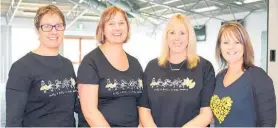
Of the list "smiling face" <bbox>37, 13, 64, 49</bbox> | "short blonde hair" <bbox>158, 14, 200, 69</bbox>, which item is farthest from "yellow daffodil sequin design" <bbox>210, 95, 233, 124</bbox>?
"smiling face" <bbox>37, 13, 64, 49</bbox>

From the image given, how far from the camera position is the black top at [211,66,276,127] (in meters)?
1.41

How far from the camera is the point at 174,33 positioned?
1.64m

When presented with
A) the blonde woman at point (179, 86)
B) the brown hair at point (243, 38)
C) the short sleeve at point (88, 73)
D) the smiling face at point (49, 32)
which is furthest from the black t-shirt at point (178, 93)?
the smiling face at point (49, 32)

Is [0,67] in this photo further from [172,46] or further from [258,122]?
[258,122]

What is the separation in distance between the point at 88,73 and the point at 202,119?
66 centimetres

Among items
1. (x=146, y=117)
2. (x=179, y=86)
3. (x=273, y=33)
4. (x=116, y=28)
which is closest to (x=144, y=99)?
(x=146, y=117)

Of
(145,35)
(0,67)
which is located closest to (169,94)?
(145,35)

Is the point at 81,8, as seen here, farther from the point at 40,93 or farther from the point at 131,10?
the point at 40,93

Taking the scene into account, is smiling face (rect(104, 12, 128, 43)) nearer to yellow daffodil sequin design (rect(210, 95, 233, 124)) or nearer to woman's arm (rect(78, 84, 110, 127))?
woman's arm (rect(78, 84, 110, 127))

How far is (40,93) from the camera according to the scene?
1460 mm

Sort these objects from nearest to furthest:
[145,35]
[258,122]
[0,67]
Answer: [258,122]
[0,67]
[145,35]

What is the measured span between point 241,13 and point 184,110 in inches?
150

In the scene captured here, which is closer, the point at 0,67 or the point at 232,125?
the point at 232,125

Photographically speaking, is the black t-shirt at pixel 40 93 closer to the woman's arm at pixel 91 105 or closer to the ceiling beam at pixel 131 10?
the woman's arm at pixel 91 105
